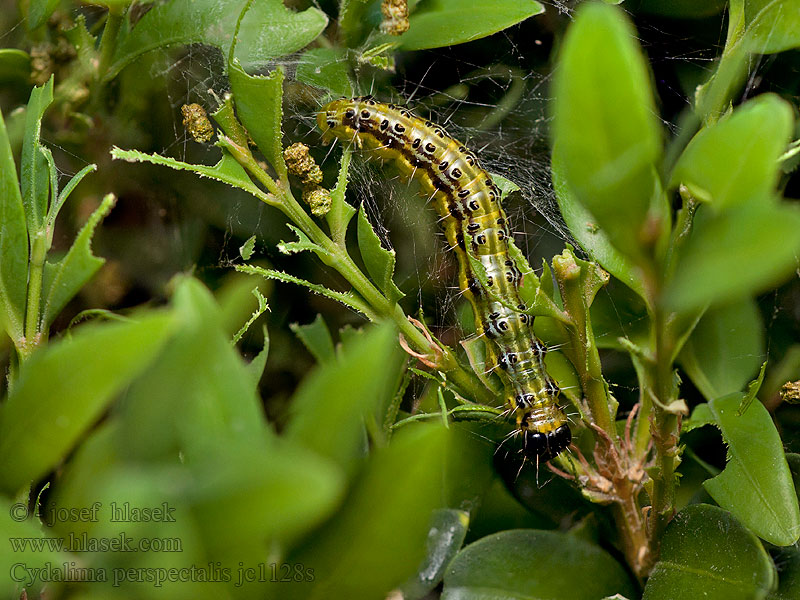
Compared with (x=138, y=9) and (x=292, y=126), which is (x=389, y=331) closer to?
(x=292, y=126)

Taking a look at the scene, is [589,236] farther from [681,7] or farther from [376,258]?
[681,7]

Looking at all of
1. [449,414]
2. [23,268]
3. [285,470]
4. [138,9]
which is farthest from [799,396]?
[138,9]

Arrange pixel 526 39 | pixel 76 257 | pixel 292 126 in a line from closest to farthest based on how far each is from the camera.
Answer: pixel 76 257 → pixel 526 39 → pixel 292 126

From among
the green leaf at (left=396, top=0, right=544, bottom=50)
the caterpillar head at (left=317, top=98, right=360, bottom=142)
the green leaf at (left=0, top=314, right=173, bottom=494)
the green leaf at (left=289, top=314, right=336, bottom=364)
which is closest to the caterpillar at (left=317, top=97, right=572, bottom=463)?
the caterpillar head at (left=317, top=98, right=360, bottom=142)

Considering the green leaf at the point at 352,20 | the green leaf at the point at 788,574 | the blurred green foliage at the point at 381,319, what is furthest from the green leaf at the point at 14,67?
the green leaf at the point at 788,574

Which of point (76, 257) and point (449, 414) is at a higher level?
point (76, 257)

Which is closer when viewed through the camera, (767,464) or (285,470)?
(285,470)

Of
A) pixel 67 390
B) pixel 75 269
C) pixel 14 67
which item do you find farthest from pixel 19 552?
pixel 14 67

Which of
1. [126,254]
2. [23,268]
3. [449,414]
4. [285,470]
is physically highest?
[285,470]

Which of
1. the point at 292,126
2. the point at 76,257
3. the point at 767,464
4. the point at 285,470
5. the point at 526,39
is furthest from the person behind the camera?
the point at 292,126
